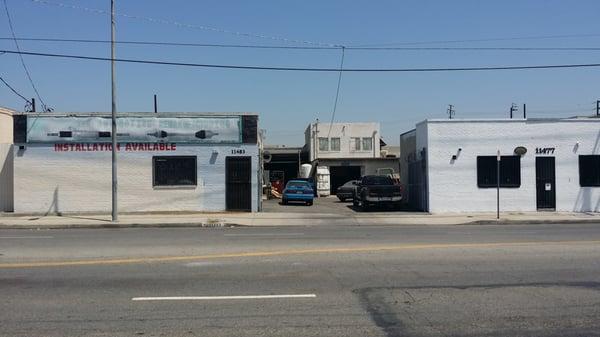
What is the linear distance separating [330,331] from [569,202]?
23689mm

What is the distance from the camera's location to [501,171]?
1055 inches

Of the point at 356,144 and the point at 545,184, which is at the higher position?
the point at 356,144

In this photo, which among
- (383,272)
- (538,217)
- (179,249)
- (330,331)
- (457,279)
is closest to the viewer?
(330,331)

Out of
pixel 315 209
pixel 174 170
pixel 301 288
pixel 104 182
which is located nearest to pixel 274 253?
pixel 301 288

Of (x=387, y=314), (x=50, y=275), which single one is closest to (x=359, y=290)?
(x=387, y=314)

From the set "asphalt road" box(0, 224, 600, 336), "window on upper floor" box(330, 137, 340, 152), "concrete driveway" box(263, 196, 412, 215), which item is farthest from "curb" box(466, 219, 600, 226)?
"window on upper floor" box(330, 137, 340, 152)

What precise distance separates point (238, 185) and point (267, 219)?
12.6 ft

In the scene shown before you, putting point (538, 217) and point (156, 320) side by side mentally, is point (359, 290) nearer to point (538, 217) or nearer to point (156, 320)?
point (156, 320)

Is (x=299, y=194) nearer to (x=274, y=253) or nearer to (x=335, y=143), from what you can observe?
(x=274, y=253)

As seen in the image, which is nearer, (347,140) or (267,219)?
(267,219)

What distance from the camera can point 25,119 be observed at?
83.7 ft

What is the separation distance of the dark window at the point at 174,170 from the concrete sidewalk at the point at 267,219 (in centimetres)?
173

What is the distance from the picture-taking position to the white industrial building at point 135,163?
25.5 m

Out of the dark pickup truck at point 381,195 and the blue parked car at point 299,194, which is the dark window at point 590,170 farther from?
the blue parked car at point 299,194
